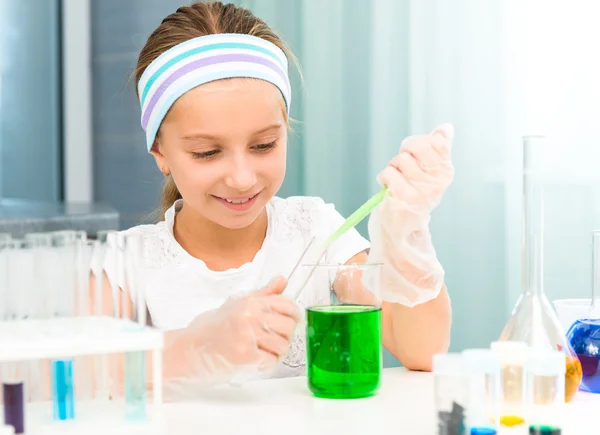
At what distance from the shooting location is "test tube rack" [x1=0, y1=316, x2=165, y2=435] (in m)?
0.75

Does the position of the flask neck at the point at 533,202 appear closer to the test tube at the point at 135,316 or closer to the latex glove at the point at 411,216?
the latex glove at the point at 411,216

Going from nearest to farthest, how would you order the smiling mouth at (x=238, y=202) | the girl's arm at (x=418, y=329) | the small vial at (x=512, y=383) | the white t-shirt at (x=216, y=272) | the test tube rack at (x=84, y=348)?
the test tube rack at (x=84, y=348)
the small vial at (x=512, y=383)
the girl's arm at (x=418, y=329)
the smiling mouth at (x=238, y=202)
the white t-shirt at (x=216, y=272)

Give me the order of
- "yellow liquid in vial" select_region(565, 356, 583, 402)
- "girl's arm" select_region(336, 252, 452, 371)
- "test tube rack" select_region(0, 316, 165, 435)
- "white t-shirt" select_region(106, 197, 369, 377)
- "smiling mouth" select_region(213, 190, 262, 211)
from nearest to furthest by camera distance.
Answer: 1. "test tube rack" select_region(0, 316, 165, 435)
2. "yellow liquid in vial" select_region(565, 356, 583, 402)
3. "girl's arm" select_region(336, 252, 452, 371)
4. "smiling mouth" select_region(213, 190, 262, 211)
5. "white t-shirt" select_region(106, 197, 369, 377)

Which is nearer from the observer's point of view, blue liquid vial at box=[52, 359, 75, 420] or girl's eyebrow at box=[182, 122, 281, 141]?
blue liquid vial at box=[52, 359, 75, 420]

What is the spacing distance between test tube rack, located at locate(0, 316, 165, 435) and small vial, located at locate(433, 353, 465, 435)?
26cm

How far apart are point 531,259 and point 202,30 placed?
0.68 m

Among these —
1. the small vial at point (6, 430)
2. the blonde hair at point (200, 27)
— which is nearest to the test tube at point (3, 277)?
the small vial at point (6, 430)

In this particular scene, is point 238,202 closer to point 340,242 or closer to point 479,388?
point 340,242

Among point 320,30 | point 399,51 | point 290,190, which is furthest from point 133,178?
point 399,51

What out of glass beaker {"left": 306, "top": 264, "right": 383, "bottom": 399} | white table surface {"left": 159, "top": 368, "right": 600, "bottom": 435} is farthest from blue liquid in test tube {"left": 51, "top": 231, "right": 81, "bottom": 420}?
glass beaker {"left": 306, "top": 264, "right": 383, "bottom": 399}

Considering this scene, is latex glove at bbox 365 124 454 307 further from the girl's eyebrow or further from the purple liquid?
the purple liquid

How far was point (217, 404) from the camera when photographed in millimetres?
965

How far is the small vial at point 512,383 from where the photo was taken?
85cm

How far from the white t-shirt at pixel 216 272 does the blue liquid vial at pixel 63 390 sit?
1.92 ft
